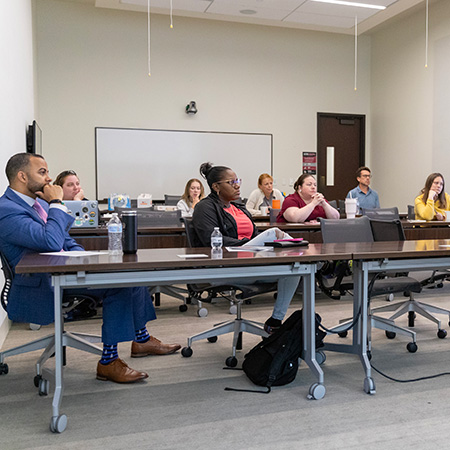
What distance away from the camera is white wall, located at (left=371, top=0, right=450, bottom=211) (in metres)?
7.60

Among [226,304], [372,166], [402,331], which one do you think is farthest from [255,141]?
[402,331]

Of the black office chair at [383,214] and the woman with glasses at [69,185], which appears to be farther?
the black office chair at [383,214]

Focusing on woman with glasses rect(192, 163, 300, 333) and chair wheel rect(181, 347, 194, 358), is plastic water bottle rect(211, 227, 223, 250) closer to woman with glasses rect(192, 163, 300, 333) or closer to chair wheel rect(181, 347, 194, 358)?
woman with glasses rect(192, 163, 300, 333)

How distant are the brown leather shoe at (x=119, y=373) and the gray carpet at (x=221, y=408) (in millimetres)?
38

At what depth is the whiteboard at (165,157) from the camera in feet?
26.4

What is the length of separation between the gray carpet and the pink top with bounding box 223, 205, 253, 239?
73 cm

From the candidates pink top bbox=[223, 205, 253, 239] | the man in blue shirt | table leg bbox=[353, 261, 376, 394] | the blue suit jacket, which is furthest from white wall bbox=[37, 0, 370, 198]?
table leg bbox=[353, 261, 376, 394]

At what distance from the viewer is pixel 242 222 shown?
337 cm

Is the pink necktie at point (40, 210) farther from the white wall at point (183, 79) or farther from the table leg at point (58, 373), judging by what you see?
the white wall at point (183, 79)

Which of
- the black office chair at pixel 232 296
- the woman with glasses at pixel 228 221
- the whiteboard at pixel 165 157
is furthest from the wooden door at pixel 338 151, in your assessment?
the black office chair at pixel 232 296

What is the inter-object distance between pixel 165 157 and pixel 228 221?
535 centimetres

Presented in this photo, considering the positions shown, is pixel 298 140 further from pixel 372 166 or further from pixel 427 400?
pixel 427 400

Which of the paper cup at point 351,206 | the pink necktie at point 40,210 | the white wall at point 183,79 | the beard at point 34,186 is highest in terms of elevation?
the white wall at point 183,79

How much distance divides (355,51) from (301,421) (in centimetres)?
822
